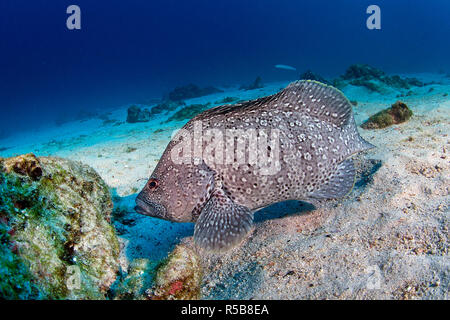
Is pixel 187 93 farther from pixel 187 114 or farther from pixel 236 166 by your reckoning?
pixel 236 166

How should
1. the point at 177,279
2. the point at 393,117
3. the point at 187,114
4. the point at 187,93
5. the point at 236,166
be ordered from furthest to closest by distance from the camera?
1. the point at 187,93
2. the point at 187,114
3. the point at 393,117
4. the point at 236,166
5. the point at 177,279

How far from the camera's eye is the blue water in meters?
116

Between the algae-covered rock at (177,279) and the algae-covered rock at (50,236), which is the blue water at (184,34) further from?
the algae-covered rock at (177,279)

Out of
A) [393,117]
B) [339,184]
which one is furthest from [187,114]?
[339,184]

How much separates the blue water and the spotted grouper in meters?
106

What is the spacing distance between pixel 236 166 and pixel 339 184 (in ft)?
5.32

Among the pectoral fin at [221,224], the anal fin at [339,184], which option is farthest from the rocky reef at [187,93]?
the pectoral fin at [221,224]

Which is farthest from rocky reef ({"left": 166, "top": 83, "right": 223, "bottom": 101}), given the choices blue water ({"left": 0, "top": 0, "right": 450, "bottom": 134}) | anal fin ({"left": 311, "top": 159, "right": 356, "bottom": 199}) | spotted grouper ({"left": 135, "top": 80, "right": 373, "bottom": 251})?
blue water ({"left": 0, "top": 0, "right": 450, "bottom": 134})

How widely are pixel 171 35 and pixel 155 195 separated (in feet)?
577

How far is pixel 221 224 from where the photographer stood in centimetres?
295

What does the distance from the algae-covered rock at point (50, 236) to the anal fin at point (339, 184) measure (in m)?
2.94

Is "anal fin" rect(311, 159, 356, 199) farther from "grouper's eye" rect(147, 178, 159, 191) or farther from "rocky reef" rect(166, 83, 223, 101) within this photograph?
"rocky reef" rect(166, 83, 223, 101)

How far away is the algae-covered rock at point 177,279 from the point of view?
101 inches
